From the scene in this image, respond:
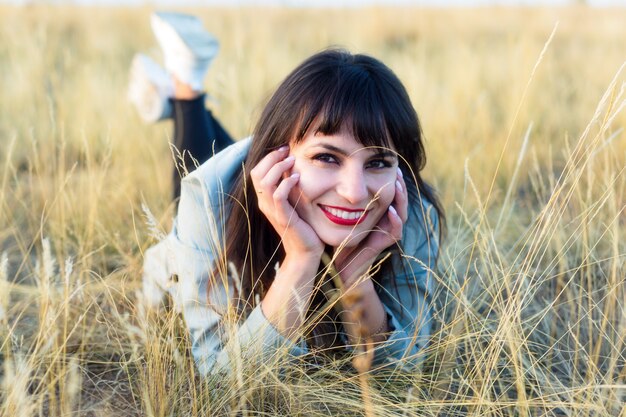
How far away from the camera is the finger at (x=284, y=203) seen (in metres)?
1.64

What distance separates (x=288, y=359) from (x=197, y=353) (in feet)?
0.88

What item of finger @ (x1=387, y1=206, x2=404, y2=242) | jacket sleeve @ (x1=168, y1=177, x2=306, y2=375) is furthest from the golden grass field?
finger @ (x1=387, y1=206, x2=404, y2=242)

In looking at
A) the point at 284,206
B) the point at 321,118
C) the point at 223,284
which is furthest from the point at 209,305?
the point at 321,118

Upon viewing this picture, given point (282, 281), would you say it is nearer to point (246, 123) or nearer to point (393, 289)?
point (393, 289)

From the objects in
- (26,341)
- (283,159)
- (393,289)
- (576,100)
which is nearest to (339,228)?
(283,159)

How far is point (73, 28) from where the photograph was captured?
7691 millimetres

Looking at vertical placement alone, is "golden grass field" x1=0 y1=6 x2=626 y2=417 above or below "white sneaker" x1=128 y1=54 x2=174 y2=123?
below

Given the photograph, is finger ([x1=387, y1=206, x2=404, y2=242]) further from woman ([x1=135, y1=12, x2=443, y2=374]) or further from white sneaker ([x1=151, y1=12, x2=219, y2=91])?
white sneaker ([x1=151, y1=12, x2=219, y2=91])

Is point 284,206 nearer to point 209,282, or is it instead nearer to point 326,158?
point 326,158

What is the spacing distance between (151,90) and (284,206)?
1.72 metres

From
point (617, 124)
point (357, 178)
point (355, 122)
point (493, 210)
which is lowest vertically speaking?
point (493, 210)

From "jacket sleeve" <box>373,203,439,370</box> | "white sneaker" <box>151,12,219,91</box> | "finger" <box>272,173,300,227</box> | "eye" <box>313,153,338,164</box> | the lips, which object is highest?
"white sneaker" <box>151,12,219,91</box>

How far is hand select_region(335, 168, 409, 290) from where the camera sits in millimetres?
1744

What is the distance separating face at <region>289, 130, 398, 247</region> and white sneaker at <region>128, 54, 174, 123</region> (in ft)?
5.08
